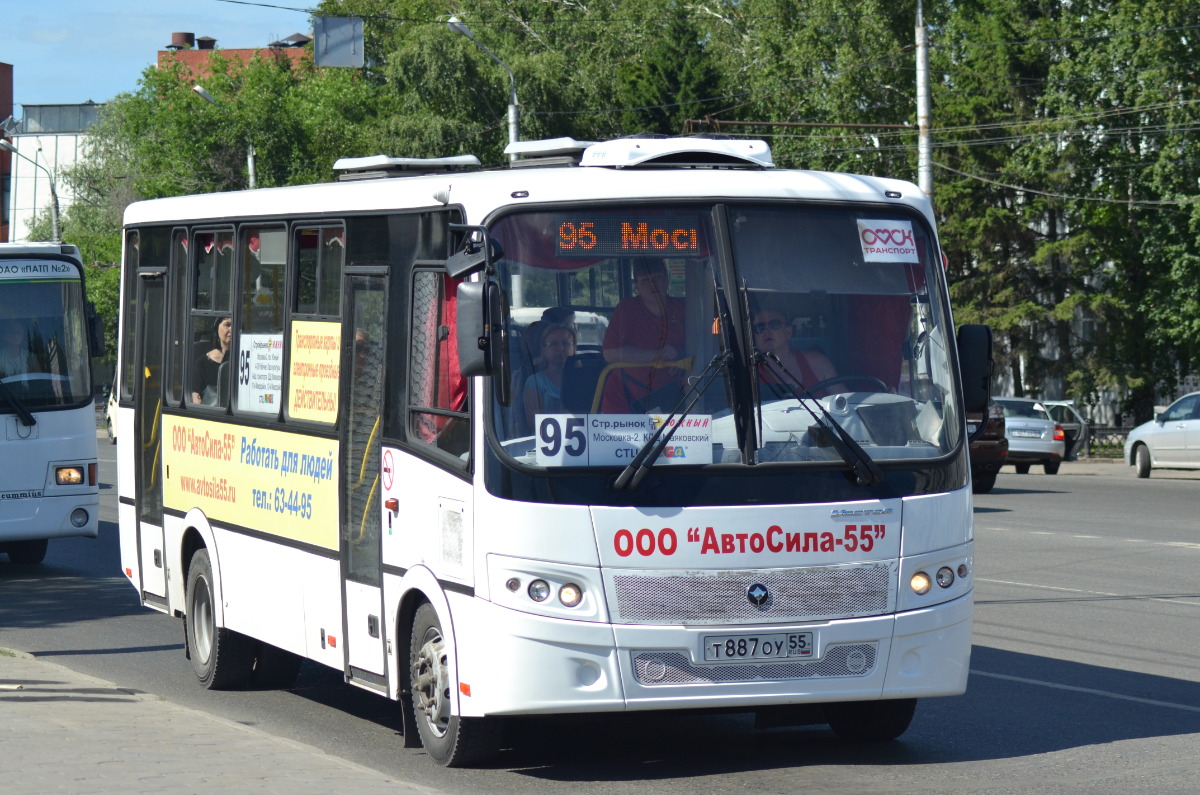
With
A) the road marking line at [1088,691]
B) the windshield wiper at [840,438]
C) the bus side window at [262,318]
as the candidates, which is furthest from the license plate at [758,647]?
the bus side window at [262,318]

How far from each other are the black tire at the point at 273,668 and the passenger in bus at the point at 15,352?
21.0 feet

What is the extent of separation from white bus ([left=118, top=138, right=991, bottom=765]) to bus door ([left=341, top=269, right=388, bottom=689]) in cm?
2

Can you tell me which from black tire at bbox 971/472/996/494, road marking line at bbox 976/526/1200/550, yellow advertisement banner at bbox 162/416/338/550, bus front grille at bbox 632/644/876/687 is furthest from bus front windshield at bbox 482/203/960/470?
black tire at bbox 971/472/996/494

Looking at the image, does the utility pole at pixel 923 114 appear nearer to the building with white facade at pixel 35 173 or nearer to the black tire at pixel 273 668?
the black tire at pixel 273 668

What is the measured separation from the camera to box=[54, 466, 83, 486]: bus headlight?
15.8 m

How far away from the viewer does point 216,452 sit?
10148 millimetres

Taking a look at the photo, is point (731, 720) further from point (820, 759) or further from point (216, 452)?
point (216, 452)

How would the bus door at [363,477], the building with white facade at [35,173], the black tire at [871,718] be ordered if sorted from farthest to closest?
1. the building with white facade at [35,173]
2. the bus door at [363,477]
3. the black tire at [871,718]

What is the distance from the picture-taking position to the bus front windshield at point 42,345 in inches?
615

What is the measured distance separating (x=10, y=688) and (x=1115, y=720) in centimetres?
560

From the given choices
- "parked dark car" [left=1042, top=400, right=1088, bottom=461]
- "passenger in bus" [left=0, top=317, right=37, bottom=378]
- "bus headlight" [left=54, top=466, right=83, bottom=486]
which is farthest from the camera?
"parked dark car" [left=1042, top=400, right=1088, bottom=461]

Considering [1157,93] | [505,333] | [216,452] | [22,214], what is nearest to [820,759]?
[505,333]

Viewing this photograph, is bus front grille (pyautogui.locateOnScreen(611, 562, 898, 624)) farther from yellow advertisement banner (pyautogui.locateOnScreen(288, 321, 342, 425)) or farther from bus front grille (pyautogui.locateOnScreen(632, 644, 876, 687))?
yellow advertisement banner (pyautogui.locateOnScreen(288, 321, 342, 425))

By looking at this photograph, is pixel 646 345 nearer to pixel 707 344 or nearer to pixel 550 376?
pixel 707 344
